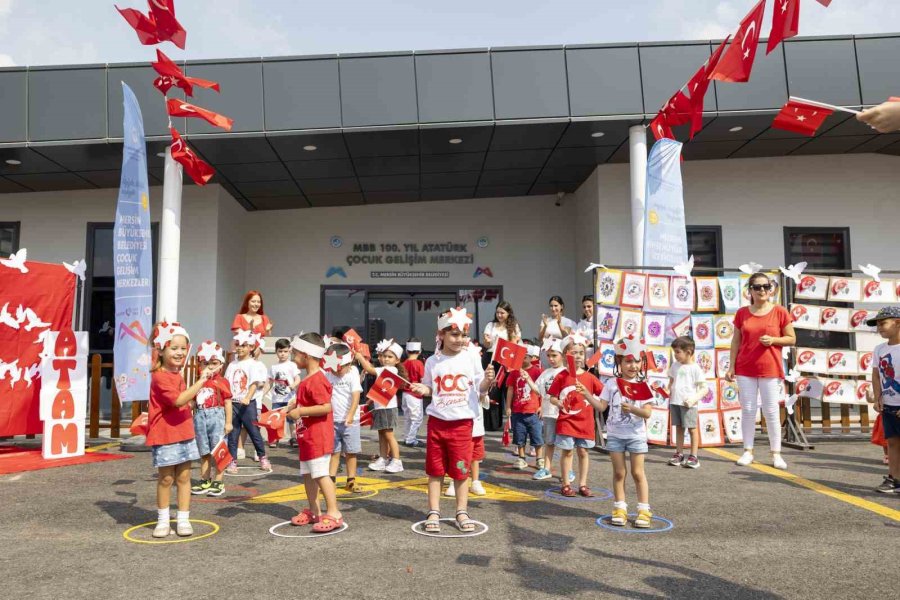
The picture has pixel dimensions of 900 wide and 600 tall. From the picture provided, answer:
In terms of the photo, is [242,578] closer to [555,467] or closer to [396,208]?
[555,467]

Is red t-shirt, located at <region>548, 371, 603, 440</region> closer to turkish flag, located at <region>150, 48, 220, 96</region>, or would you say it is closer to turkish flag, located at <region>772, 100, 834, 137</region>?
turkish flag, located at <region>772, 100, 834, 137</region>

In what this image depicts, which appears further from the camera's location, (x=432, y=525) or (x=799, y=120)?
(x=799, y=120)

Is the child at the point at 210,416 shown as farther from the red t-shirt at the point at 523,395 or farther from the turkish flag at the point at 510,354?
the red t-shirt at the point at 523,395

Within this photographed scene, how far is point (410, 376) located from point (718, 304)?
4706mm

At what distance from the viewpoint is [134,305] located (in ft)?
29.4

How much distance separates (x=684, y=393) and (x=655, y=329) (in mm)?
1581

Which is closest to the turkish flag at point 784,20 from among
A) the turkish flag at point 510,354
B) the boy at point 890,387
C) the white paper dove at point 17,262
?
the boy at point 890,387

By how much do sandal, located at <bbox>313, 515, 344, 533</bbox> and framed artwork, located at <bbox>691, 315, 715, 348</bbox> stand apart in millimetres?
6342

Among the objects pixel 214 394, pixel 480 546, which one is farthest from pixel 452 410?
pixel 214 394

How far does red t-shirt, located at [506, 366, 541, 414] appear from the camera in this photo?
7414 millimetres

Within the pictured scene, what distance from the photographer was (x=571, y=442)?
6.21 m

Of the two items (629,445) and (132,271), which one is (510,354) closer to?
(629,445)

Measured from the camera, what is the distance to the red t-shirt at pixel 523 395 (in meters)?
7.41

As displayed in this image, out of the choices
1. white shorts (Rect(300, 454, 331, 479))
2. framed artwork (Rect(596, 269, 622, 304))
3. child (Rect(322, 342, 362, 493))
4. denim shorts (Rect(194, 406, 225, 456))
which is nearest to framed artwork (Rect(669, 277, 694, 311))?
framed artwork (Rect(596, 269, 622, 304))
